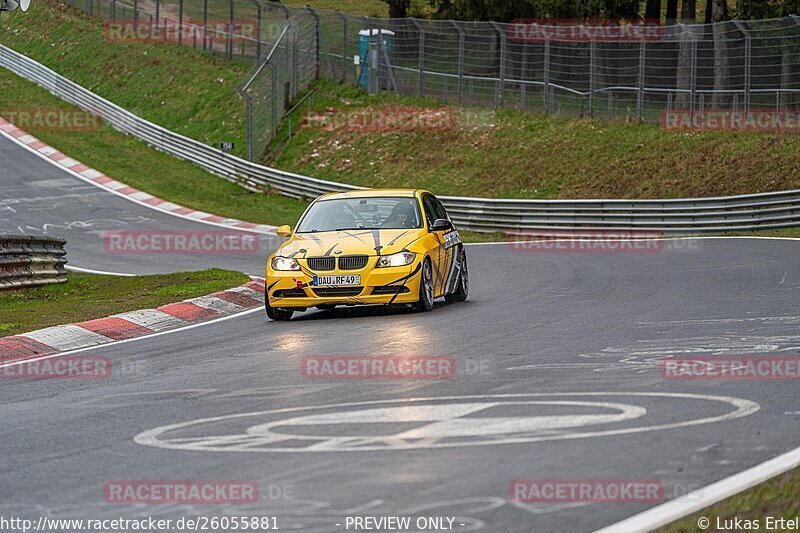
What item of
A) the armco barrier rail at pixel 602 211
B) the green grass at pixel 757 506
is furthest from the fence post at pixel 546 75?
the green grass at pixel 757 506

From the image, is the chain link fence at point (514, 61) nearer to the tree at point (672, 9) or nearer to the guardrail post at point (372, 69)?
the guardrail post at point (372, 69)

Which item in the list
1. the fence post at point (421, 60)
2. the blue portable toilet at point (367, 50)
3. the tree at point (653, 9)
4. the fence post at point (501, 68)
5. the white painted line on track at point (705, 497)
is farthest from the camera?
the tree at point (653, 9)

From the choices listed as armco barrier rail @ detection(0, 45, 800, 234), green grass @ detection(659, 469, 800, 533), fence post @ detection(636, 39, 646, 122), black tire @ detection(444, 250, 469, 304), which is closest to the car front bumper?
black tire @ detection(444, 250, 469, 304)

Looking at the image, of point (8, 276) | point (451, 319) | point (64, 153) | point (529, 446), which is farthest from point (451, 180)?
point (529, 446)

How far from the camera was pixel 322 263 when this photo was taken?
1452 centimetres

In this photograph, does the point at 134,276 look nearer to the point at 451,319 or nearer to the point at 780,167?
the point at 451,319

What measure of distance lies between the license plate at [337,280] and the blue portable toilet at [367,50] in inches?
1161

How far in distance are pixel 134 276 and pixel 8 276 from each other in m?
3.22

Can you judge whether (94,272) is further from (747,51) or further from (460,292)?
(747,51)

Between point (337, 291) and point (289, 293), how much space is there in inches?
21.4

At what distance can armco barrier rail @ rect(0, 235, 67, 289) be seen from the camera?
19.3 meters

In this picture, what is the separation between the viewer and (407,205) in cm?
1593

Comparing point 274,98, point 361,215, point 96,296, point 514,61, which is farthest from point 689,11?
point 361,215

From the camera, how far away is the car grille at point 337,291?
14.4m
